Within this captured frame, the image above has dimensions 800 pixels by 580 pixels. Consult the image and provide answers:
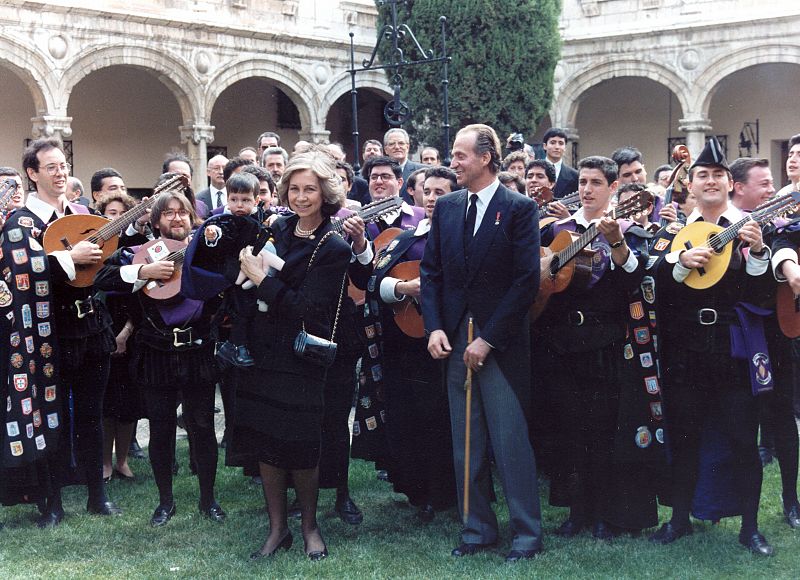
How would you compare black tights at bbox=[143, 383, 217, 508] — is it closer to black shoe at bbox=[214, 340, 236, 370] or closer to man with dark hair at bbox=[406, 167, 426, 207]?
black shoe at bbox=[214, 340, 236, 370]

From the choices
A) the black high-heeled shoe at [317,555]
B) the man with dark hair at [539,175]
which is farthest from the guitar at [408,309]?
the man with dark hair at [539,175]

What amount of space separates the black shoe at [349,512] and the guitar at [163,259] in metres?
1.52

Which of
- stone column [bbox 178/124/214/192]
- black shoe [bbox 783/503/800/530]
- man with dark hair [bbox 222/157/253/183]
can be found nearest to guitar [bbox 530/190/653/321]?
black shoe [bbox 783/503/800/530]

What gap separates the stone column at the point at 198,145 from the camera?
17031mm

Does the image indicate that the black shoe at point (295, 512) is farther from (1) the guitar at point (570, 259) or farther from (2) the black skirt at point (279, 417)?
(1) the guitar at point (570, 259)

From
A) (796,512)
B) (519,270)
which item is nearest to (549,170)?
(519,270)

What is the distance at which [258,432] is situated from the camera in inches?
183

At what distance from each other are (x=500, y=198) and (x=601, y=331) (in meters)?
0.87

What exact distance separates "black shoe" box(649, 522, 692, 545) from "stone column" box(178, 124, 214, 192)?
43.7 feet

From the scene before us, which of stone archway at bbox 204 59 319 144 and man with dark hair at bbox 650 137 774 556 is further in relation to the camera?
stone archway at bbox 204 59 319 144

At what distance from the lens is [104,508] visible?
A: 570 centimetres

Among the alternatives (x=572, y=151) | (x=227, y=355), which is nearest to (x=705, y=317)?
(x=227, y=355)

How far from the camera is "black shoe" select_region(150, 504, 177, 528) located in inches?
213

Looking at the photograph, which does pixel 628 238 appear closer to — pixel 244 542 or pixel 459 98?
pixel 244 542
